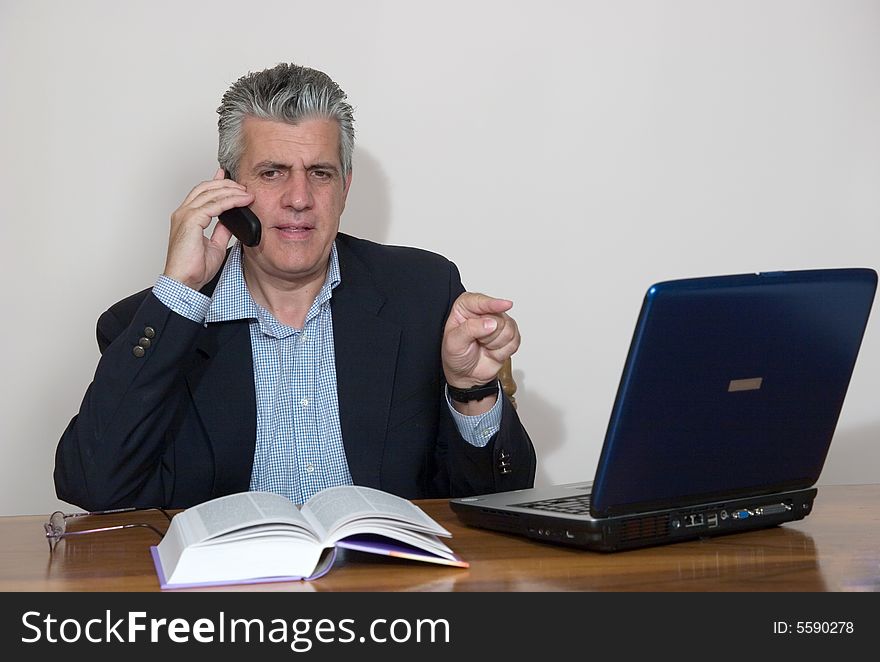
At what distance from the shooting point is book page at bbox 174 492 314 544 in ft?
3.68

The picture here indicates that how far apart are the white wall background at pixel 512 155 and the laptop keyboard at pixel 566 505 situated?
1391mm

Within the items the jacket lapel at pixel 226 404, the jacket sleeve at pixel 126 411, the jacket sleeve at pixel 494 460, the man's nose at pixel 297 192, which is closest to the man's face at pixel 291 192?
the man's nose at pixel 297 192

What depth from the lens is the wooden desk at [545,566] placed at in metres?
1.09

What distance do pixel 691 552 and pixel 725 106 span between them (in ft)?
6.28

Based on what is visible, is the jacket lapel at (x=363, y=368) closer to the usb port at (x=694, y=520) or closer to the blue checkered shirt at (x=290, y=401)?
the blue checkered shirt at (x=290, y=401)

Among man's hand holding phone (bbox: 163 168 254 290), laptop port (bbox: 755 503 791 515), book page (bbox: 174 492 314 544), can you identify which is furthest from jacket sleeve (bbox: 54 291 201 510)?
laptop port (bbox: 755 503 791 515)

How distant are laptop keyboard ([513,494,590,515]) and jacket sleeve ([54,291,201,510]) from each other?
68cm

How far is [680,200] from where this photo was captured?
2844 millimetres

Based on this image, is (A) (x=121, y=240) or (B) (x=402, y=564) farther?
(A) (x=121, y=240)

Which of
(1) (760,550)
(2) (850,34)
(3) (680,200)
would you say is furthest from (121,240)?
(2) (850,34)

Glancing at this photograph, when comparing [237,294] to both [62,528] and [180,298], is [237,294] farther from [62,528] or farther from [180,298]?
[62,528]

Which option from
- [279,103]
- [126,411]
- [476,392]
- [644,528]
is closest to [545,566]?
[644,528]
